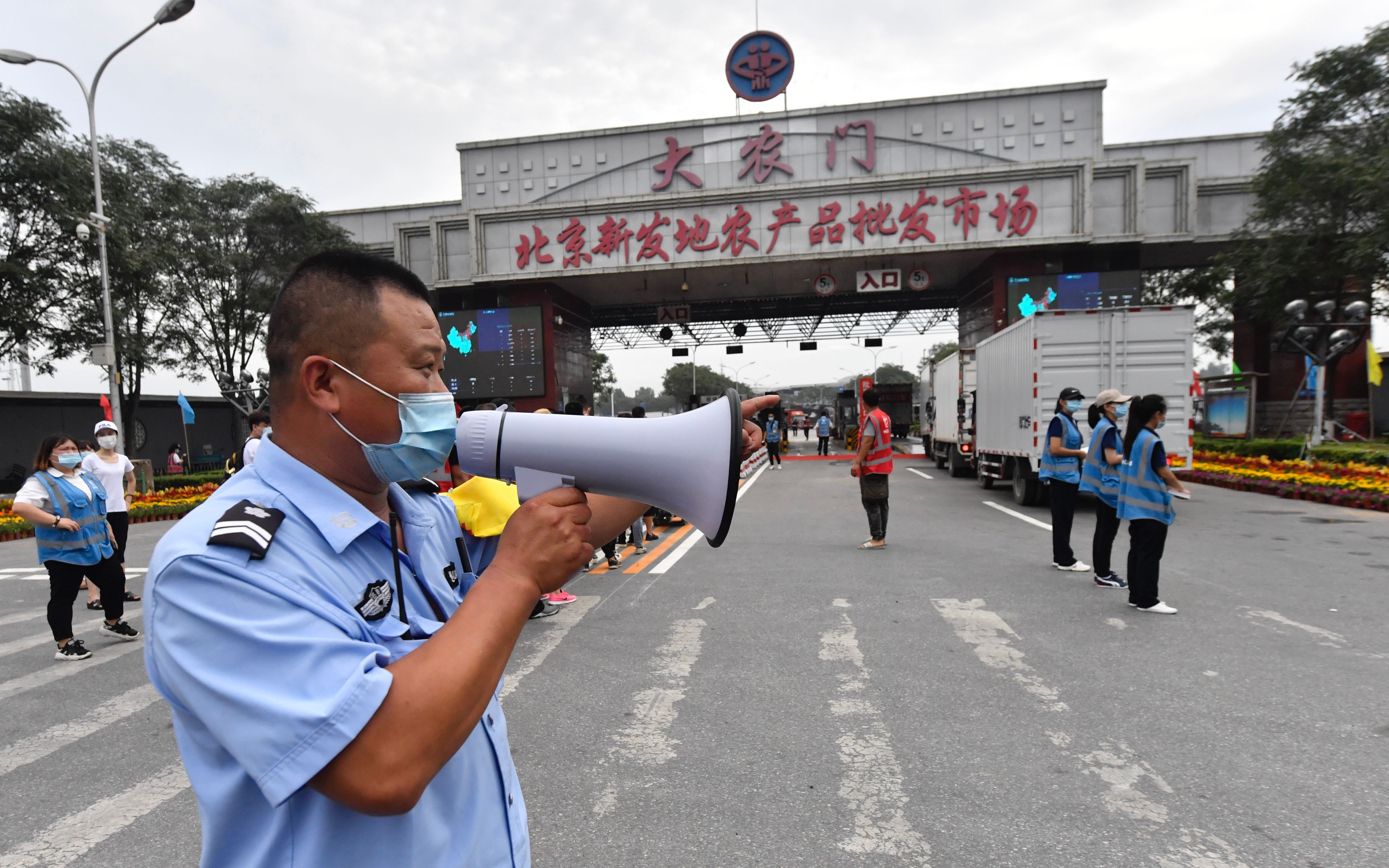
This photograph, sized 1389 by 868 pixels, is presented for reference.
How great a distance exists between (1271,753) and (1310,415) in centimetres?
2665

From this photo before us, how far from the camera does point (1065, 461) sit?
7062 millimetres

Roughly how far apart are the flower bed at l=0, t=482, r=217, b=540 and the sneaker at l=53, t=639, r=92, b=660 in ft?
19.8

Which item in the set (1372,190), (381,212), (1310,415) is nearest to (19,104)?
(381,212)

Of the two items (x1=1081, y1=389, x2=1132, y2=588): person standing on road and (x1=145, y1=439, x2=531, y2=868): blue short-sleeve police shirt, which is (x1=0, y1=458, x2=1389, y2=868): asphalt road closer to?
(x1=1081, y1=389, x2=1132, y2=588): person standing on road

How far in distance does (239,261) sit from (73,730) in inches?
889

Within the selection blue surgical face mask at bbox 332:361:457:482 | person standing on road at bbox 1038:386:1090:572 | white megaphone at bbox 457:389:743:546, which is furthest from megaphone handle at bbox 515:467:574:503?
person standing on road at bbox 1038:386:1090:572

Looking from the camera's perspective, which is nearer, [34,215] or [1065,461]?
[1065,461]

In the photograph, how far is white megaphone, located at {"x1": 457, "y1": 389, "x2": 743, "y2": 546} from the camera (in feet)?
4.45

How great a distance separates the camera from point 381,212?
27.3 metres

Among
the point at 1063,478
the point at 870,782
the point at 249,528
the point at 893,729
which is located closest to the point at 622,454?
the point at 249,528

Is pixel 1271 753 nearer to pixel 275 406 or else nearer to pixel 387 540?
pixel 387 540

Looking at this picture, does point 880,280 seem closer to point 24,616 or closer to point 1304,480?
point 1304,480

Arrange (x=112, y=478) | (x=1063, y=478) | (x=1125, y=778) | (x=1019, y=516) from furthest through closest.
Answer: (x=1019, y=516), (x=1063, y=478), (x=112, y=478), (x=1125, y=778)

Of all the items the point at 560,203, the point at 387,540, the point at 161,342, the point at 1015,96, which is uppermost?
the point at 1015,96
